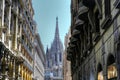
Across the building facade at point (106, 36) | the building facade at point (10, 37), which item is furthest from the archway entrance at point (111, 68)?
the building facade at point (10, 37)

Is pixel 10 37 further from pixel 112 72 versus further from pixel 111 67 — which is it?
pixel 112 72

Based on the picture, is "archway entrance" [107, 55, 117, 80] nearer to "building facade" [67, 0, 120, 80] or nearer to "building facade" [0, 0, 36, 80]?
"building facade" [67, 0, 120, 80]

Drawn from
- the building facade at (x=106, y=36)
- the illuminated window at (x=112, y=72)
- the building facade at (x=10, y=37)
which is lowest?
the illuminated window at (x=112, y=72)

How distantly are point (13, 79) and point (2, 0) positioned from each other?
40.4 feet

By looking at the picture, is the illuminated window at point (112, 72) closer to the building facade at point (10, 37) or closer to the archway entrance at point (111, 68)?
the archway entrance at point (111, 68)

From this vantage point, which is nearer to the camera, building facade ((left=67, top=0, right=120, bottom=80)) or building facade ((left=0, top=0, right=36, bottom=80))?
building facade ((left=67, top=0, right=120, bottom=80))

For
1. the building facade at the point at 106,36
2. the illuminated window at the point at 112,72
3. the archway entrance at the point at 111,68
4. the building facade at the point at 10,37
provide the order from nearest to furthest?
1. the building facade at the point at 106,36
2. the illuminated window at the point at 112,72
3. the archway entrance at the point at 111,68
4. the building facade at the point at 10,37

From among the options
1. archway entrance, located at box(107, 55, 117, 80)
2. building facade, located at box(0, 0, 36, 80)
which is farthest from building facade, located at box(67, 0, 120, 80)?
building facade, located at box(0, 0, 36, 80)

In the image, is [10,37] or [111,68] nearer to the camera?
[111,68]

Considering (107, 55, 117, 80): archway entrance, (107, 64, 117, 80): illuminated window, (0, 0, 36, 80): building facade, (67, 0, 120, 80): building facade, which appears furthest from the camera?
(0, 0, 36, 80): building facade

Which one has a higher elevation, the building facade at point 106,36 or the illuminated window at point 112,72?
the building facade at point 106,36

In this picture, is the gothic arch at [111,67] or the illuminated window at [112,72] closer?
the illuminated window at [112,72]

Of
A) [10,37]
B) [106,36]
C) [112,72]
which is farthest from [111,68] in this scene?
[10,37]

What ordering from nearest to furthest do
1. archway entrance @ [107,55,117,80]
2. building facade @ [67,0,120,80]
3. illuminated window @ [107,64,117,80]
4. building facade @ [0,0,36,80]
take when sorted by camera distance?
building facade @ [67,0,120,80] < illuminated window @ [107,64,117,80] < archway entrance @ [107,55,117,80] < building facade @ [0,0,36,80]
